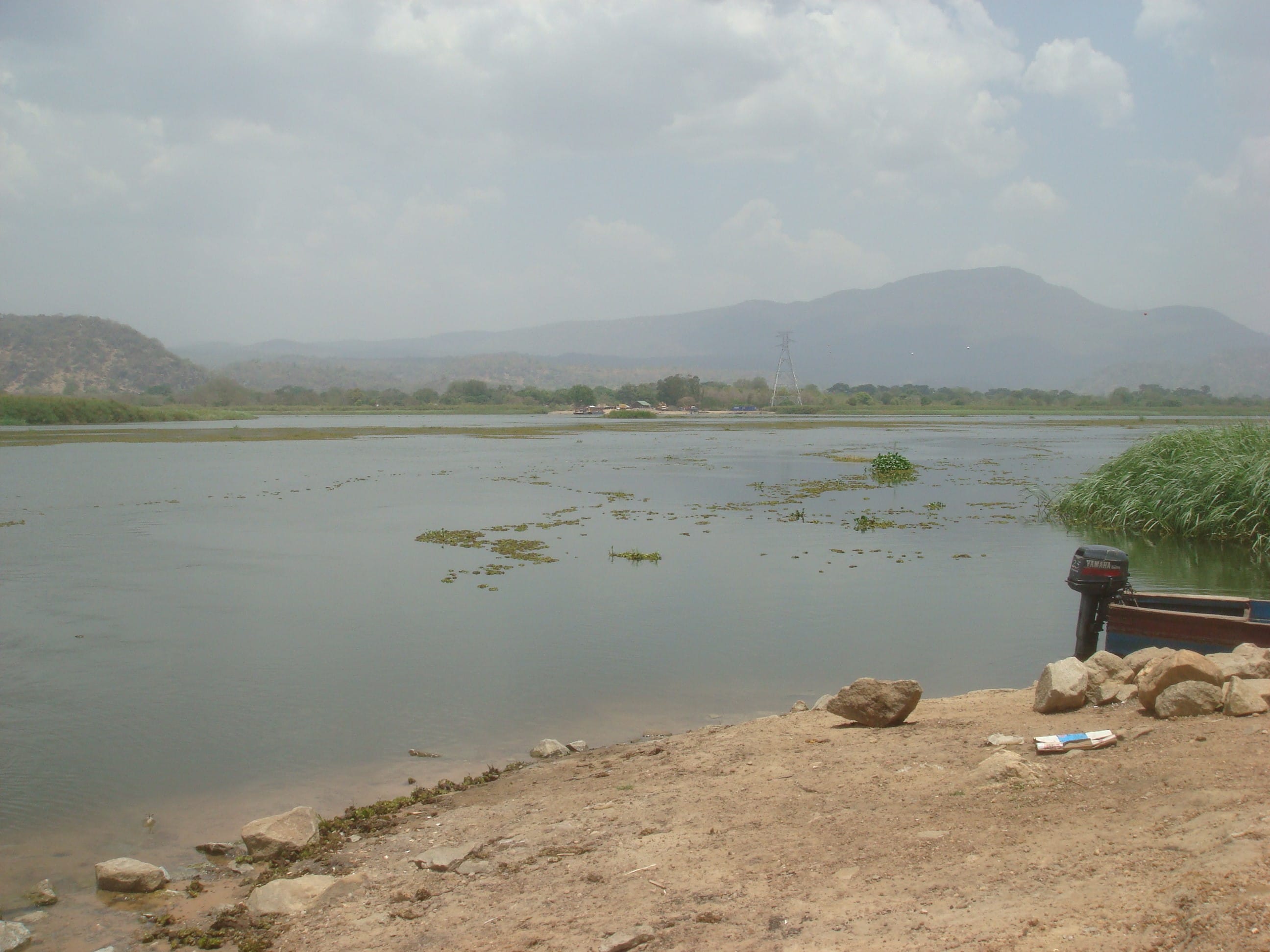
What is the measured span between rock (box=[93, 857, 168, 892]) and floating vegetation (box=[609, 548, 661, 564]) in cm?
1200

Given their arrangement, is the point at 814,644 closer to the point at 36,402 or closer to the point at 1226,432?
the point at 1226,432

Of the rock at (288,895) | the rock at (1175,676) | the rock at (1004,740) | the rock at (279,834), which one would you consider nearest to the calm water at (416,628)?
the rock at (279,834)

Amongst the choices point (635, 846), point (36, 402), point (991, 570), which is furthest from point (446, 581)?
point (36, 402)

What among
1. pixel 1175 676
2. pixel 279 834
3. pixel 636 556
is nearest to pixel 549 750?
pixel 279 834

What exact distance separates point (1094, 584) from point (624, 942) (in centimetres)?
733

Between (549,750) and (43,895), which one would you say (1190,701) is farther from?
(43,895)

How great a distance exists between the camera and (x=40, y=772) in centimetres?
793

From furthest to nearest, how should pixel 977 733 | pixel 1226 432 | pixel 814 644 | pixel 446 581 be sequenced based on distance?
pixel 1226 432, pixel 446 581, pixel 814 644, pixel 977 733

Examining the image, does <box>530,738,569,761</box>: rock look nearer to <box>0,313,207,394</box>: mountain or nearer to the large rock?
the large rock

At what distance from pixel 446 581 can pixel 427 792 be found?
29.2 ft

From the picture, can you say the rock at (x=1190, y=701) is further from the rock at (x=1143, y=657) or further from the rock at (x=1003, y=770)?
the rock at (x=1003, y=770)

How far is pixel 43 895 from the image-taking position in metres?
5.85

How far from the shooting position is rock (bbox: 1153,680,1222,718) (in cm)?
613

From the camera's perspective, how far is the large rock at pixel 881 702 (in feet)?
24.4
